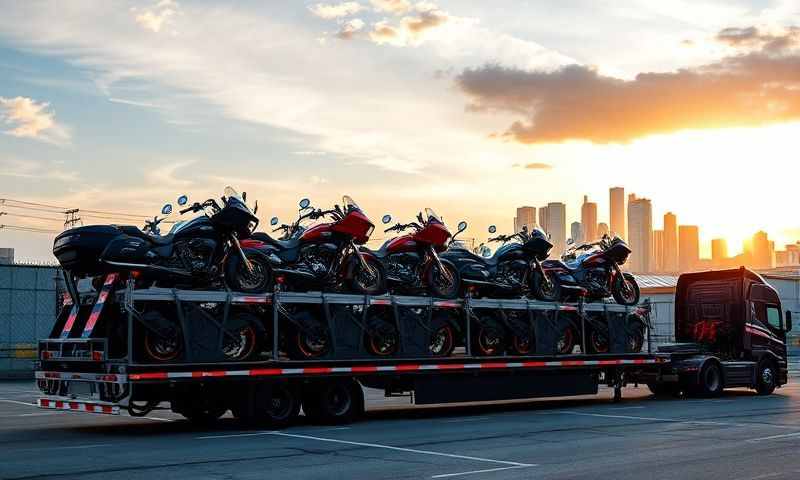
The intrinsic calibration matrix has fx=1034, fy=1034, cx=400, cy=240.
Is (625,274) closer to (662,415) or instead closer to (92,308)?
(662,415)

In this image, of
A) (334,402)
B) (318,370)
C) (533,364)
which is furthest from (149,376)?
(533,364)

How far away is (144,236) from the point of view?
15.5 m

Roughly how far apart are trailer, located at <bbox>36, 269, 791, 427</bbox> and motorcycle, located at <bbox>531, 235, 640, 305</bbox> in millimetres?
352

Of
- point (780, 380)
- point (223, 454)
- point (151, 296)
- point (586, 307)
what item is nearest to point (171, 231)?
point (151, 296)

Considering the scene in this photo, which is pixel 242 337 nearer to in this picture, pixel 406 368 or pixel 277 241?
pixel 277 241

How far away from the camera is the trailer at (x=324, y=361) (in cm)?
1498

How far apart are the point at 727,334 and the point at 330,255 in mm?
11511

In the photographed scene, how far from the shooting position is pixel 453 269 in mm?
18875

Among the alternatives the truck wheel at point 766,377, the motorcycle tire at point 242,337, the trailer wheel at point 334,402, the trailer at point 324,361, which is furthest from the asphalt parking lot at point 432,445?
the truck wheel at point 766,377

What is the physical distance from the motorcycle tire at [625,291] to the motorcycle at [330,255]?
21.5ft

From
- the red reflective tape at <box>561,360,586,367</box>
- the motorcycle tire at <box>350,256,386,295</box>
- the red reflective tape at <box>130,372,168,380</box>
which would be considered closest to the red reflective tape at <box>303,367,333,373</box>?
the motorcycle tire at <box>350,256,386,295</box>

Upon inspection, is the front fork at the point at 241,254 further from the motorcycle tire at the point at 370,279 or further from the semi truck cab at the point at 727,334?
the semi truck cab at the point at 727,334

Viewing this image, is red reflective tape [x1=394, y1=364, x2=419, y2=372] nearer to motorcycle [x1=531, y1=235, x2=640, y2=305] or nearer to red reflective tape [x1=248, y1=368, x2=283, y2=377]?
red reflective tape [x1=248, y1=368, x2=283, y2=377]

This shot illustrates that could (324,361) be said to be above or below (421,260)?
below
